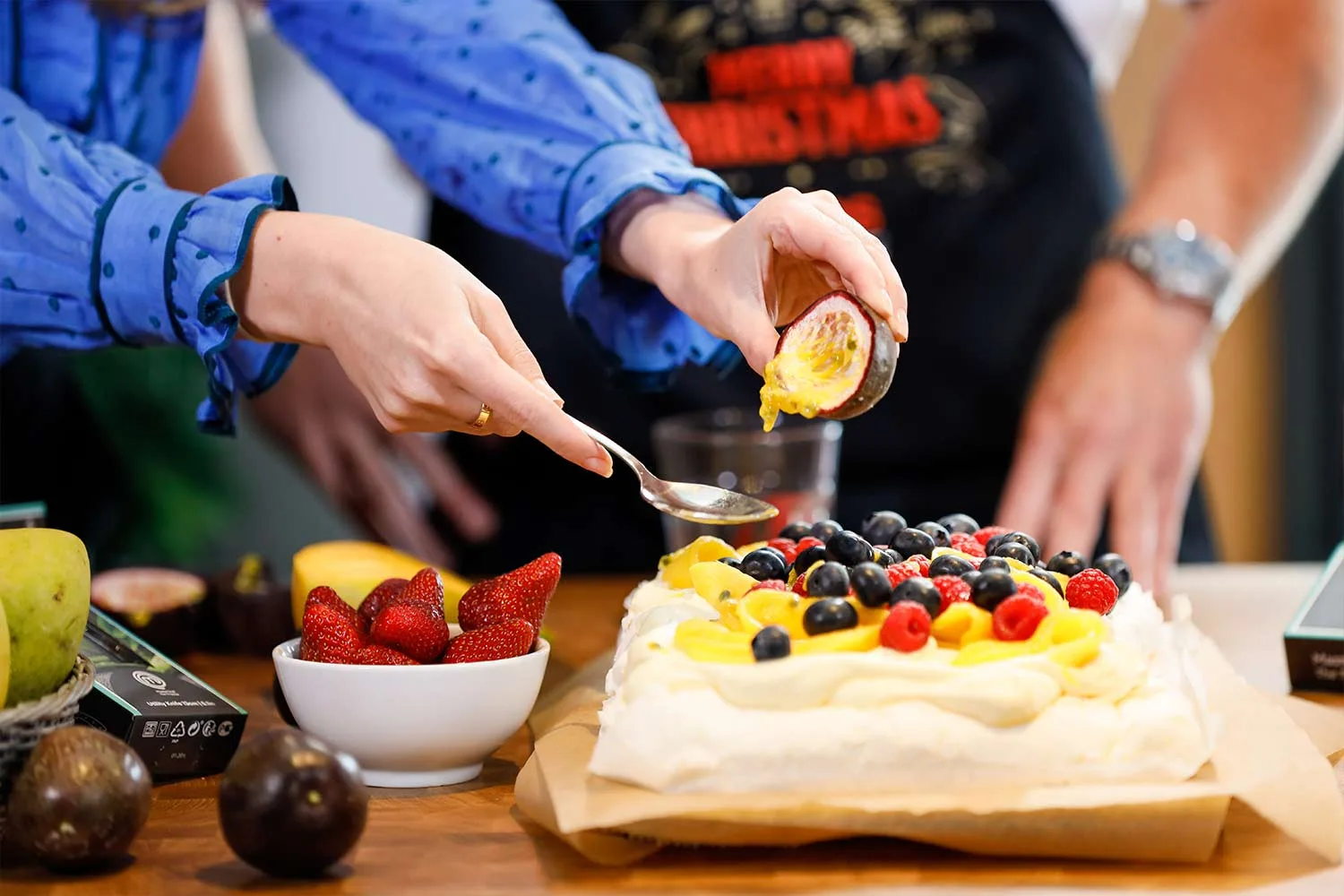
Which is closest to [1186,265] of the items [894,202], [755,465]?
[894,202]

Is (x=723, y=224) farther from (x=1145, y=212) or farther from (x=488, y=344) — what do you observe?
(x=1145, y=212)

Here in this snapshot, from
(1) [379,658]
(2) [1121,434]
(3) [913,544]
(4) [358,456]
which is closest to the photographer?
(1) [379,658]

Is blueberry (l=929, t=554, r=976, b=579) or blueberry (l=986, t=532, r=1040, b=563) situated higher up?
blueberry (l=929, t=554, r=976, b=579)

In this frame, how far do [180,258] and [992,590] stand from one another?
36.6 inches

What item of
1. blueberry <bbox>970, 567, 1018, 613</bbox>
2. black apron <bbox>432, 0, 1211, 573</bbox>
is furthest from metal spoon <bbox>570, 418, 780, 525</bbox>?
black apron <bbox>432, 0, 1211, 573</bbox>

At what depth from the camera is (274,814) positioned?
1102 mm

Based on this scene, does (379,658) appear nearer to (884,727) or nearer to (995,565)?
(884,727)

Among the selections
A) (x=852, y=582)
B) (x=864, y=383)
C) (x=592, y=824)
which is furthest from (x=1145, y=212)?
(x=592, y=824)

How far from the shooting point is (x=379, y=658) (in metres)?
1.37

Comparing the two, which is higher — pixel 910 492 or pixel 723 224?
pixel 723 224

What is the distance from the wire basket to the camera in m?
1.19

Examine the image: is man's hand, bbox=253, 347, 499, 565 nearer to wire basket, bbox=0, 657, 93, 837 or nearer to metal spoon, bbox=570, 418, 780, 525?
metal spoon, bbox=570, 418, 780, 525

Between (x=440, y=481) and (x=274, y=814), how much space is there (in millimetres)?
1830

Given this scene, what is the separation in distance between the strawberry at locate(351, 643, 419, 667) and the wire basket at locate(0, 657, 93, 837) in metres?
0.25
